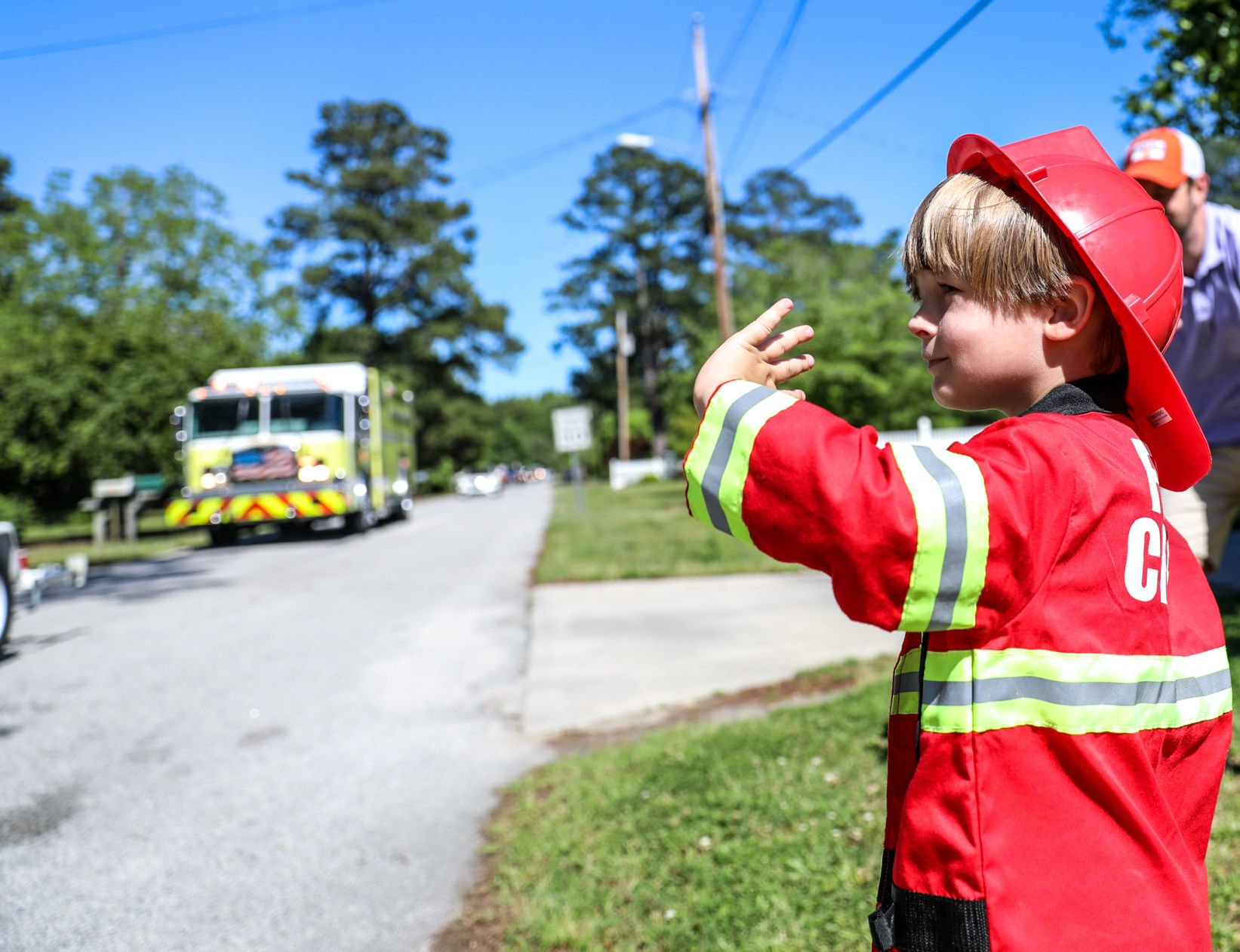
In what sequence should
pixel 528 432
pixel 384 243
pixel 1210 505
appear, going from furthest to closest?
→ pixel 528 432, pixel 384 243, pixel 1210 505

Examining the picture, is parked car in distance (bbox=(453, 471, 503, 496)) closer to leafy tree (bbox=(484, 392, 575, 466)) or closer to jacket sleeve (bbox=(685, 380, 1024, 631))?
jacket sleeve (bbox=(685, 380, 1024, 631))

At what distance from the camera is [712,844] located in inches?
127

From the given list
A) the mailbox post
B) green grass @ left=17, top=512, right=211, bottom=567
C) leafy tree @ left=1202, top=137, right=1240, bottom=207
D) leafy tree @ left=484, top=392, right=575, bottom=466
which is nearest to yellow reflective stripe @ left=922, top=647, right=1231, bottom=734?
green grass @ left=17, top=512, right=211, bottom=567

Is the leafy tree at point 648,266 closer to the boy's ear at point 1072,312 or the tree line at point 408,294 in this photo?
the tree line at point 408,294

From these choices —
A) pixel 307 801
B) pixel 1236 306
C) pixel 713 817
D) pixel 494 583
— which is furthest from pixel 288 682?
pixel 1236 306

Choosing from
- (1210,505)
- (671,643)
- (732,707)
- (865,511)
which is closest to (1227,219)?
(1210,505)

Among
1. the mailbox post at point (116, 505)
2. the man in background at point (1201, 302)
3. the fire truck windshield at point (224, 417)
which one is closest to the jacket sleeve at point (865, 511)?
the man in background at point (1201, 302)

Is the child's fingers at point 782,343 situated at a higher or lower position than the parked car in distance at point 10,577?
higher

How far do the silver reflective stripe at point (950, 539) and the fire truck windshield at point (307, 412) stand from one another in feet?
56.1

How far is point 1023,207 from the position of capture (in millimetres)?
1213

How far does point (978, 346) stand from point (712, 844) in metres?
2.43

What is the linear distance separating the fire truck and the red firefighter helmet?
1657 centimetres

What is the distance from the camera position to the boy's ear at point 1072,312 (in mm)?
1189

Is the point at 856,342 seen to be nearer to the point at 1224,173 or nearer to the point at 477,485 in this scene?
the point at 1224,173
